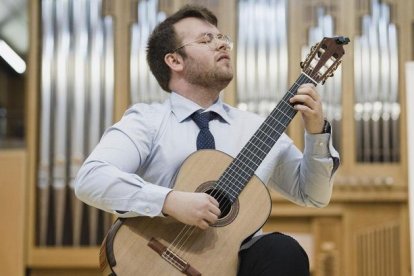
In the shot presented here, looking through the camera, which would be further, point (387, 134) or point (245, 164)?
point (387, 134)

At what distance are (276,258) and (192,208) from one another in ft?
0.76

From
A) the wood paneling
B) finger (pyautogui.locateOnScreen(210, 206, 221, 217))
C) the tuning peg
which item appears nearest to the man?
finger (pyautogui.locateOnScreen(210, 206, 221, 217))

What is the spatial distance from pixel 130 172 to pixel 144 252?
0.79 feet

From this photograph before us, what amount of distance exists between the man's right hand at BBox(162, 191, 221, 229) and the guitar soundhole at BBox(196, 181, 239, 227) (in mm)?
62

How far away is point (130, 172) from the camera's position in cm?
181

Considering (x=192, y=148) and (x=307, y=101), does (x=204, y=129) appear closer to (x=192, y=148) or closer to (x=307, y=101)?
(x=192, y=148)

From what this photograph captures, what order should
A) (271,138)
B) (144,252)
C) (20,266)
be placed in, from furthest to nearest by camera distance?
(20,266) → (271,138) → (144,252)

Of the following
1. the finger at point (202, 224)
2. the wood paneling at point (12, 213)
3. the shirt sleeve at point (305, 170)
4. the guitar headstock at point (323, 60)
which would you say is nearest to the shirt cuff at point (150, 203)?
the finger at point (202, 224)

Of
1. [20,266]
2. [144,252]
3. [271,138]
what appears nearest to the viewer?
[144,252]

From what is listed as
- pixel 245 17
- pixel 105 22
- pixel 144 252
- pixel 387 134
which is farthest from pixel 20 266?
pixel 144 252

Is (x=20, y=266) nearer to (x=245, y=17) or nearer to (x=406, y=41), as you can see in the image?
(x=245, y=17)

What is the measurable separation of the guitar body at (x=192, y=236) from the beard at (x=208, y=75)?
285 mm

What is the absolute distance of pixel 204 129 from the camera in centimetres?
190

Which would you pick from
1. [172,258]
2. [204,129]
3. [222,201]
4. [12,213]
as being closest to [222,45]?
[204,129]
